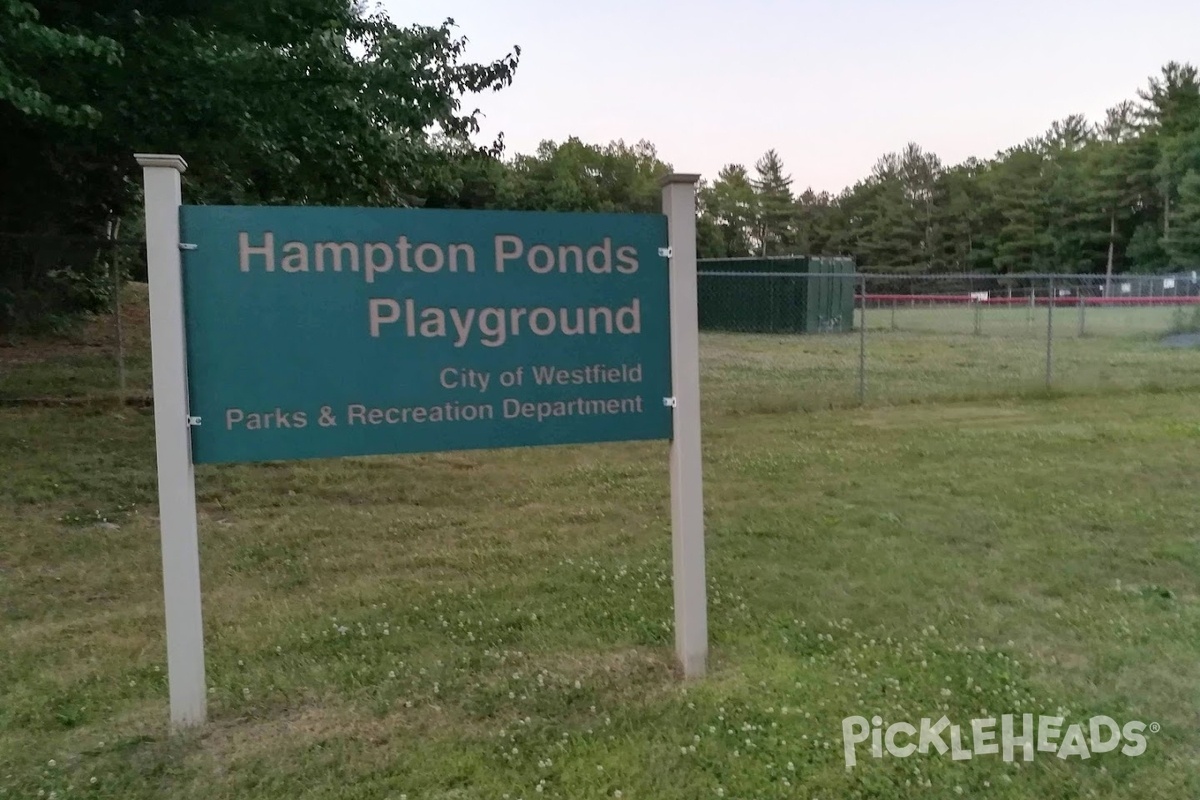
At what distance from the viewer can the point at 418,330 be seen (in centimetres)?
353

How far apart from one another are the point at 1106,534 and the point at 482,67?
8.82m

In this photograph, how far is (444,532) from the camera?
6.07m

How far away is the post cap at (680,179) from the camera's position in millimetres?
3705

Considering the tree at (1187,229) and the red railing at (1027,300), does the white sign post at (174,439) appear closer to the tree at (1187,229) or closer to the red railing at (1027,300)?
the red railing at (1027,300)

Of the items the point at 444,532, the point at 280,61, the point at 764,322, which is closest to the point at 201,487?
the point at 444,532

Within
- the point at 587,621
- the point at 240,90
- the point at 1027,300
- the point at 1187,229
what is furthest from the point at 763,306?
the point at 1187,229

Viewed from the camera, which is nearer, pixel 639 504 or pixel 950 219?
pixel 639 504

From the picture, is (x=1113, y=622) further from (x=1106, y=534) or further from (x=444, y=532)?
(x=444, y=532)

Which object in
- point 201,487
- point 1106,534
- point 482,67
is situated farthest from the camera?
point 482,67

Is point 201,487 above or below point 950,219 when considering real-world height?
below

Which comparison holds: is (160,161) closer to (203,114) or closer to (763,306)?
(203,114)

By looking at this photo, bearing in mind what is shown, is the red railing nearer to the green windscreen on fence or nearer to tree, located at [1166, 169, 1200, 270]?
the green windscreen on fence

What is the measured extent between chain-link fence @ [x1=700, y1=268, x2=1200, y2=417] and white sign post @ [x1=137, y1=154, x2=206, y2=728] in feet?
26.1

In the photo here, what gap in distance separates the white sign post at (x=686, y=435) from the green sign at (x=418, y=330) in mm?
56
